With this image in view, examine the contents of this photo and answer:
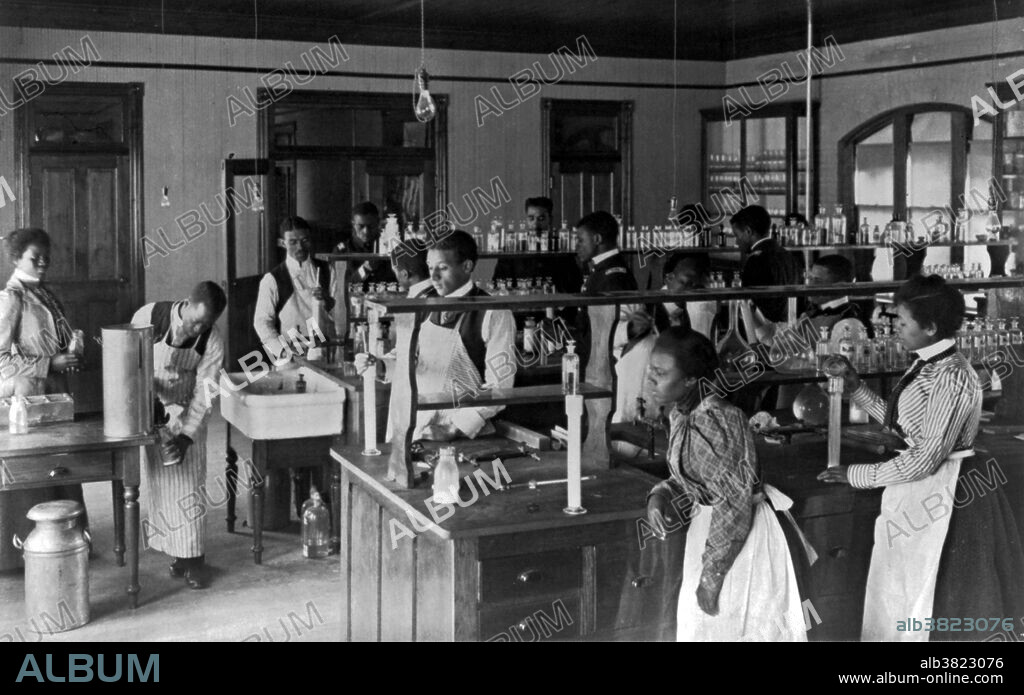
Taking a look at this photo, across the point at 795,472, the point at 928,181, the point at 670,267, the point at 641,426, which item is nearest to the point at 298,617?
the point at 641,426

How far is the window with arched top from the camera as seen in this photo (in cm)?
937

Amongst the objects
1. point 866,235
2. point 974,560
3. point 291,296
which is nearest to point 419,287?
point 291,296

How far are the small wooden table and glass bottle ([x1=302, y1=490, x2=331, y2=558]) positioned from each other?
3.17ft

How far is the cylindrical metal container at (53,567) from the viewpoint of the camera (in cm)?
506

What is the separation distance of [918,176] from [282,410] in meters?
6.32

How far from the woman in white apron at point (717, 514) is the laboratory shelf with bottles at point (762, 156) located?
7.82 m

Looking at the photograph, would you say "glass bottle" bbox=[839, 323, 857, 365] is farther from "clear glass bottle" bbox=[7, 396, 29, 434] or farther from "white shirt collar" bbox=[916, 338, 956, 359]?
"clear glass bottle" bbox=[7, 396, 29, 434]

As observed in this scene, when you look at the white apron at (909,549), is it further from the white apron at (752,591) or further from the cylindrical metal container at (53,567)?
the cylindrical metal container at (53,567)

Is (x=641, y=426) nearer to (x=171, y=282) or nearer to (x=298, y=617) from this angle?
(x=298, y=617)

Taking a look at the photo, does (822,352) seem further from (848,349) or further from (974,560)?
(974,560)

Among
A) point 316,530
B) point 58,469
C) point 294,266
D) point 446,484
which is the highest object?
point 294,266

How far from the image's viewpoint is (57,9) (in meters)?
9.49

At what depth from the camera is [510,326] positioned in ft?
16.4

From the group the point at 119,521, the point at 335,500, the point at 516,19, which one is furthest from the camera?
the point at 516,19
